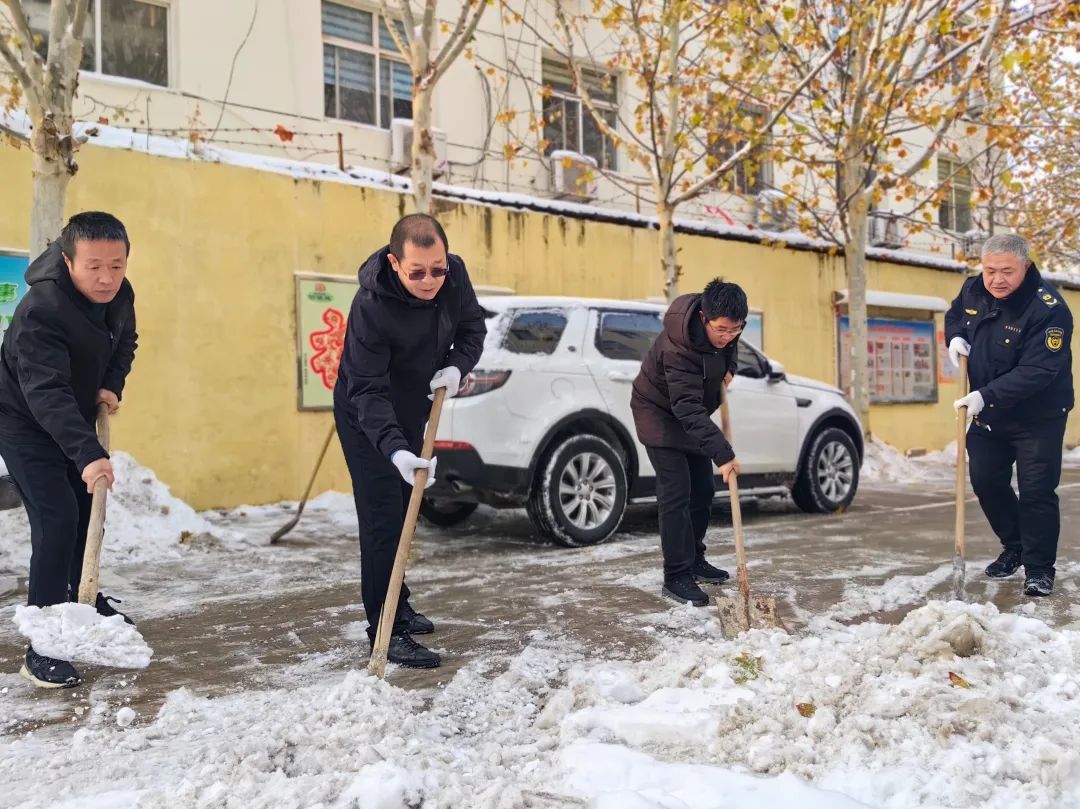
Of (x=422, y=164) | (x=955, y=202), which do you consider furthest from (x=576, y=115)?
(x=955, y=202)

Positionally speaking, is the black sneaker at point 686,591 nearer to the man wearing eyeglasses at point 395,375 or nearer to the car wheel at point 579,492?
the man wearing eyeglasses at point 395,375

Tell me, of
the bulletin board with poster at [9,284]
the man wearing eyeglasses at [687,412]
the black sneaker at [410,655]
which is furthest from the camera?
the bulletin board with poster at [9,284]

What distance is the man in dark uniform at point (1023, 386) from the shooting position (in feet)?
15.9

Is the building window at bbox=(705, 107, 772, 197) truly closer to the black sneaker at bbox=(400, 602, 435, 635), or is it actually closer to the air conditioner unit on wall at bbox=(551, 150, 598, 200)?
the air conditioner unit on wall at bbox=(551, 150, 598, 200)

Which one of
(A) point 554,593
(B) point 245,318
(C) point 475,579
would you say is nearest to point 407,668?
(A) point 554,593

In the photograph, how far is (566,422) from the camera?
665 centimetres

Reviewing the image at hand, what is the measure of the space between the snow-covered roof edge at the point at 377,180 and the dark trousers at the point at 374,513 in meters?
5.48

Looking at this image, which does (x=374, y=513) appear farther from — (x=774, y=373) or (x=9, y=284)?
(x=9, y=284)

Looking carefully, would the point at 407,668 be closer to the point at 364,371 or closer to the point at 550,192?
the point at 364,371

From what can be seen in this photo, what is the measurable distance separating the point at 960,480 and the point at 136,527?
559cm

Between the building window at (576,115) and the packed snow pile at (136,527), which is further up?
the building window at (576,115)

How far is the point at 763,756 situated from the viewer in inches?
104

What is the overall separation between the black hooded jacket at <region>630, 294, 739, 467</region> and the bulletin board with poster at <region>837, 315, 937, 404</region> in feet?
35.9

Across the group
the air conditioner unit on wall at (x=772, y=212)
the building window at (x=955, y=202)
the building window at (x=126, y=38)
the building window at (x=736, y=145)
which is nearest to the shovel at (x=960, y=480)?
the building window at (x=736, y=145)
